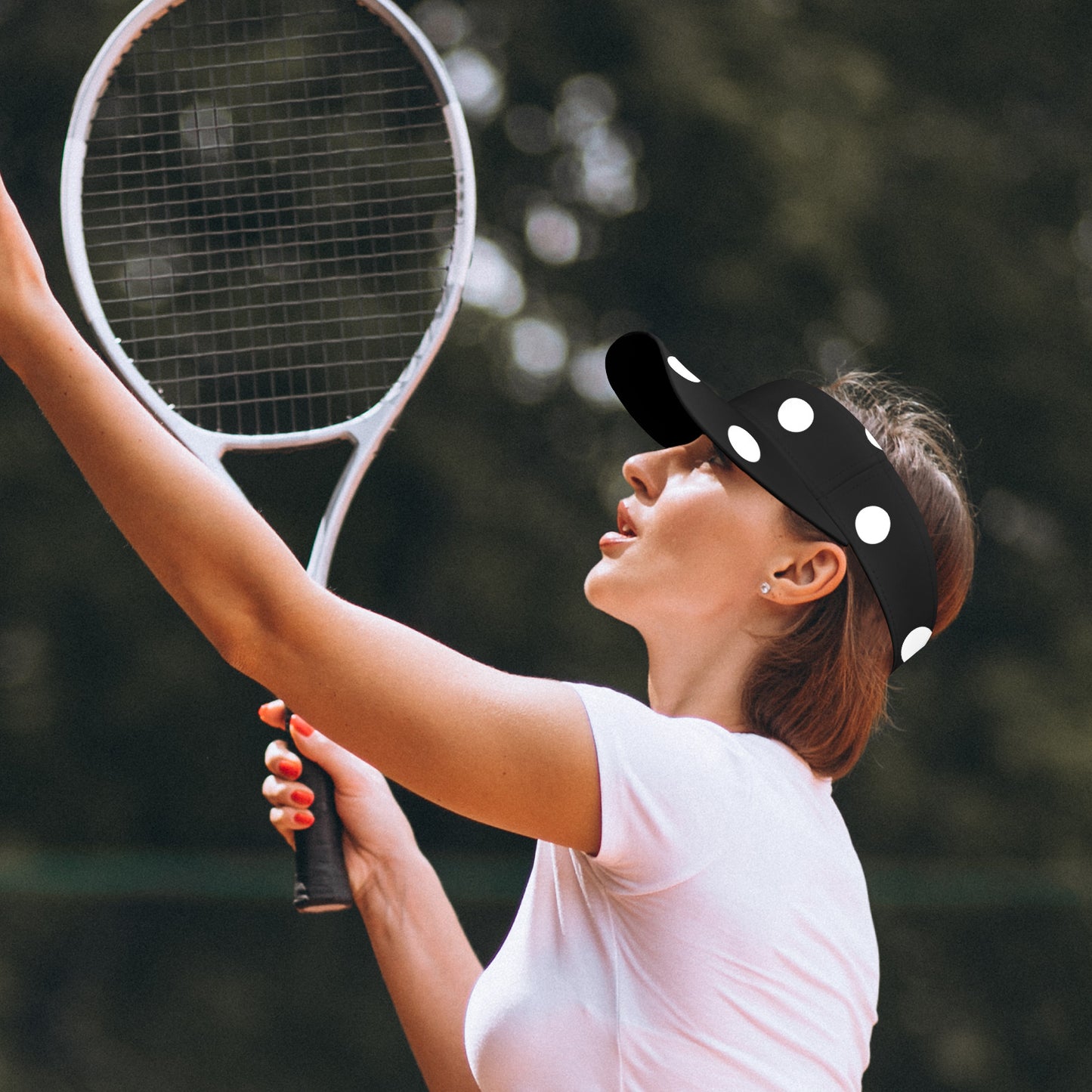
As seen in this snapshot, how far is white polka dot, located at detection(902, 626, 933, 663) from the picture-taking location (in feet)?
6.13

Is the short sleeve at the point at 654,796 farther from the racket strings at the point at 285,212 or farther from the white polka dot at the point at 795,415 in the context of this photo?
the racket strings at the point at 285,212

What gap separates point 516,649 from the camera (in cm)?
800

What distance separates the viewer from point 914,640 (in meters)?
1.89

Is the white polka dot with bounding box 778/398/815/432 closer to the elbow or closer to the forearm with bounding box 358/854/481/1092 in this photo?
the elbow

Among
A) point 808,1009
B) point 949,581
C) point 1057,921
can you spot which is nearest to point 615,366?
point 949,581

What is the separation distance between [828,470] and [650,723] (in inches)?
15.5

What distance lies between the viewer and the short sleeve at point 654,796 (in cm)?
155

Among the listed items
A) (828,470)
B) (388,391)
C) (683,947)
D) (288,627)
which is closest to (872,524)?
(828,470)

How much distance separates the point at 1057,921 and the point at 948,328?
3.12 meters

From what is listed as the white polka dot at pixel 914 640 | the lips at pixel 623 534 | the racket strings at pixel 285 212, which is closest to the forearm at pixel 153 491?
the lips at pixel 623 534

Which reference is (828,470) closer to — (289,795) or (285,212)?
(289,795)

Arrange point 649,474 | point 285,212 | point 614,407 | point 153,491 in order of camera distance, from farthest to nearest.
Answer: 1. point 614,407
2. point 285,212
3. point 649,474
4. point 153,491

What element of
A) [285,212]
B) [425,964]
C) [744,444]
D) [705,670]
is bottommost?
[285,212]

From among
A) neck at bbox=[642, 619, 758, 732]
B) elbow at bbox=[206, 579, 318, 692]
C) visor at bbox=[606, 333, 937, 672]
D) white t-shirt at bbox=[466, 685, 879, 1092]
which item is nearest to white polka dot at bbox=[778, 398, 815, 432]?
visor at bbox=[606, 333, 937, 672]
